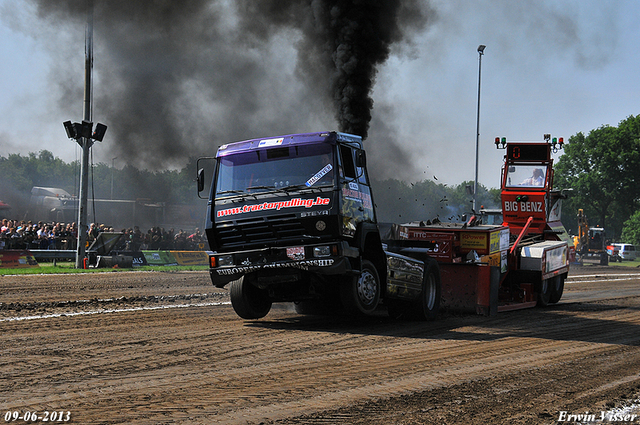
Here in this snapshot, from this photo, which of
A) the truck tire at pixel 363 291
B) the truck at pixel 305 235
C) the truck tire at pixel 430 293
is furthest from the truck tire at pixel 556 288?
the truck tire at pixel 363 291

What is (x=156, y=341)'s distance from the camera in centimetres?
748

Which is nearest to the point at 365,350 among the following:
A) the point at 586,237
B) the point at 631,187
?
the point at 586,237

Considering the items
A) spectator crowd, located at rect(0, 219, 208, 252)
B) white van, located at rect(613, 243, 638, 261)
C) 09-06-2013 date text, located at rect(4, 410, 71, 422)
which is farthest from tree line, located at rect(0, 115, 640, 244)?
09-06-2013 date text, located at rect(4, 410, 71, 422)

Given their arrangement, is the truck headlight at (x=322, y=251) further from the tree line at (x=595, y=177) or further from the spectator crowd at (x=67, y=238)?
the tree line at (x=595, y=177)

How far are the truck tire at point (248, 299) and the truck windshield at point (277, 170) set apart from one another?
51.6 inches

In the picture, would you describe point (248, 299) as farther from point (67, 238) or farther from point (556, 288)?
point (67, 238)

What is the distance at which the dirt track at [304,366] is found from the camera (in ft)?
15.4

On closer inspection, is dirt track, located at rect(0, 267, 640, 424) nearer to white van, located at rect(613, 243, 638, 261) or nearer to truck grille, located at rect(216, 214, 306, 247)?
truck grille, located at rect(216, 214, 306, 247)

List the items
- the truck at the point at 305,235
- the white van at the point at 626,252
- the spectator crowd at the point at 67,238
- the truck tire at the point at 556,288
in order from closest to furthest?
1. the truck at the point at 305,235
2. the truck tire at the point at 556,288
3. the spectator crowd at the point at 67,238
4. the white van at the point at 626,252

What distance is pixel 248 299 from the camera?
927 cm

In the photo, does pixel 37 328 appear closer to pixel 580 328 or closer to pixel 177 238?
pixel 580 328

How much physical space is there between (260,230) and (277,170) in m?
0.85

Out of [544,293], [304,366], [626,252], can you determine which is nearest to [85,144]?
[544,293]

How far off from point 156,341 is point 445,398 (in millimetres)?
3737
